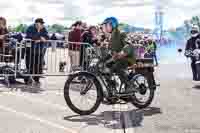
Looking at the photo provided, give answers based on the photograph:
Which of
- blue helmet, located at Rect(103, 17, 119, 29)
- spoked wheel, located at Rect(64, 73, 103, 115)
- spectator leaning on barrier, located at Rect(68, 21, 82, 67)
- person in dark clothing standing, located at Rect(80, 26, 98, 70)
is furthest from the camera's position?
spectator leaning on barrier, located at Rect(68, 21, 82, 67)

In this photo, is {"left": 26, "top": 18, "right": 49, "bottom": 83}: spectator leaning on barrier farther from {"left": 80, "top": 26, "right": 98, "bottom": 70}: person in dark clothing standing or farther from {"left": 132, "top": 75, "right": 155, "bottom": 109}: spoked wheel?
{"left": 132, "top": 75, "right": 155, "bottom": 109}: spoked wheel

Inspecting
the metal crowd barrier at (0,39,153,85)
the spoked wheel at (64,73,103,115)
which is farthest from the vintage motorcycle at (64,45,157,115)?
the metal crowd barrier at (0,39,153,85)

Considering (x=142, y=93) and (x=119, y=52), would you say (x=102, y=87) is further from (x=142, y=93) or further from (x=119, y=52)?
(x=142, y=93)

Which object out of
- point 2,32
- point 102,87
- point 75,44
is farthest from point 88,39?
point 102,87

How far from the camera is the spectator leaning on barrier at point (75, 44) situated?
1403cm

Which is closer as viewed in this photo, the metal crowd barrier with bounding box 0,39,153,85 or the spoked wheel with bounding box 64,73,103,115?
the spoked wheel with bounding box 64,73,103,115

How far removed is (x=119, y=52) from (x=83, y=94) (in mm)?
1066

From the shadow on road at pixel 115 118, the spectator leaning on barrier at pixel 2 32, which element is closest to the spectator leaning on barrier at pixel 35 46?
the spectator leaning on barrier at pixel 2 32

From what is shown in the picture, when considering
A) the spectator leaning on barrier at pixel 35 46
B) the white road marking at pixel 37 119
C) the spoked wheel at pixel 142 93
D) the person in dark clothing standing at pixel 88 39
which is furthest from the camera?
the person in dark clothing standing at pixel 88 39

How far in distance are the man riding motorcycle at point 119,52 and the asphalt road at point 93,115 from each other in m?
0.73

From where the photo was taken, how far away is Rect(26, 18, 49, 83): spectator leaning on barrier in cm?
1300

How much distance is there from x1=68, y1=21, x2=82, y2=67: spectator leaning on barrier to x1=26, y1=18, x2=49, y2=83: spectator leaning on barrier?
1.17m

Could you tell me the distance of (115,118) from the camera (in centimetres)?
855

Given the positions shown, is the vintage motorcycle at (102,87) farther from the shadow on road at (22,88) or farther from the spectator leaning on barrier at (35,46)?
the spectator leaning on barrier at (35,46)
